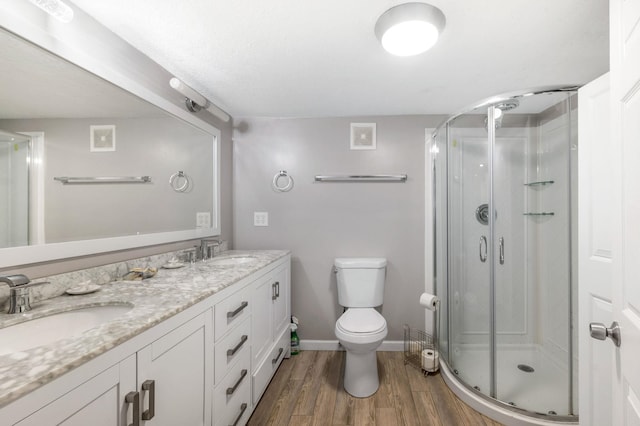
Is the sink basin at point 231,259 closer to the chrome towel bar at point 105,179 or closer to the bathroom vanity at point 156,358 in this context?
the bathroom vanity at point 156,358

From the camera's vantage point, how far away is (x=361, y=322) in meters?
1.95

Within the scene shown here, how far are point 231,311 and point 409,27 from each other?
5.04 feet

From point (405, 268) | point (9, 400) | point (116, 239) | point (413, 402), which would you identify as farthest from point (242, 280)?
point (405, 268)

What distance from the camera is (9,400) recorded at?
50cm

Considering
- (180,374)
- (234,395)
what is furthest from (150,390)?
(234,395)

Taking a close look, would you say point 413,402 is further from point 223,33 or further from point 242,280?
point 223,33

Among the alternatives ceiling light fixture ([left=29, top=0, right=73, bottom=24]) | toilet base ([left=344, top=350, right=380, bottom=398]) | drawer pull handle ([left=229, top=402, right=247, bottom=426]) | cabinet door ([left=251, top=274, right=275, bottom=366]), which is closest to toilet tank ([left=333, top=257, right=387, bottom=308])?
toilet base ([left=344, top=350, right=380, bottom=398])

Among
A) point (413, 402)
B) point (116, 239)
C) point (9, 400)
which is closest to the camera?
point (9, 400)

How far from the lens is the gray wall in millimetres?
2488

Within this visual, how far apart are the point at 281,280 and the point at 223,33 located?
5.40ft

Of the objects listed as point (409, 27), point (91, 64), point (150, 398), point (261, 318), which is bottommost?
point (261, 318)

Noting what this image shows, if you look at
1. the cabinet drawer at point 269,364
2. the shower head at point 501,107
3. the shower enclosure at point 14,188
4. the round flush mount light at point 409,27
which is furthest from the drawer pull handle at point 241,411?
the shower head at point 501,107

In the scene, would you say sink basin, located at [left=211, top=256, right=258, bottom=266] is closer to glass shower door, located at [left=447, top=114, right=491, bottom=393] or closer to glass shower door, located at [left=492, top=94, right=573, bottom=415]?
glass shower door, located at [left=447, top=114, right=491, bottom=393]

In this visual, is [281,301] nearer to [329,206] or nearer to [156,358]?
[329,206]
